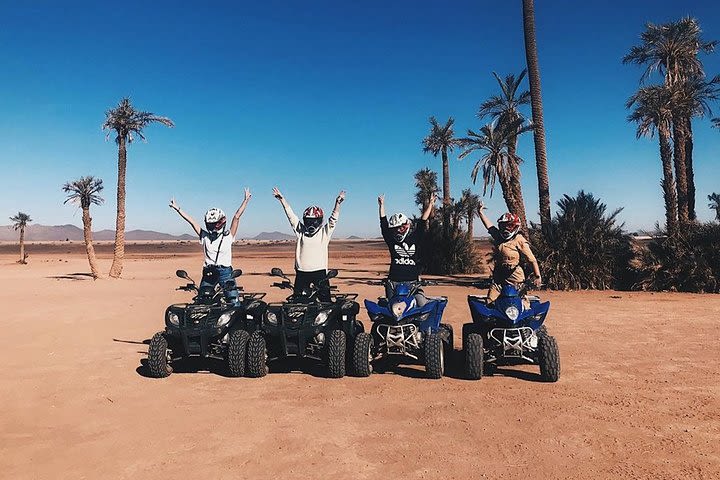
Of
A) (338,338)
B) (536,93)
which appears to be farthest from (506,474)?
(536,93)

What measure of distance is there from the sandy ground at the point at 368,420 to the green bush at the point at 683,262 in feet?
31.5

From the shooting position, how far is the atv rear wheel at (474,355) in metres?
6.50

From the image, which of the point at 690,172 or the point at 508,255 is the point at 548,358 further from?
the point at 690,172

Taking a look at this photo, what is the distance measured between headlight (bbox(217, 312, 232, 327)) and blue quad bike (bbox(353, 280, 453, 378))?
70.5 inches

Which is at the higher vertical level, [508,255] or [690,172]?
[690,172]

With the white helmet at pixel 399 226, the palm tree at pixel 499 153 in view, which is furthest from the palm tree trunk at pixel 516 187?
the white helmet at pixel 399 226

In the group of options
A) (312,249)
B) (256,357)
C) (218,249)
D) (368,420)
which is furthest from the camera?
(218,249)

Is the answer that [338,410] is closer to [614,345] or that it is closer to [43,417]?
[43,417]

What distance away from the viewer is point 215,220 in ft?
25.0

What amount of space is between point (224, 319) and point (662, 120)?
23037 millimetres

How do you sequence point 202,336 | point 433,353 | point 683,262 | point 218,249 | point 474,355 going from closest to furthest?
point 474,355 → point 433,353 → point 202,336 → point 218,249 → point 683,262

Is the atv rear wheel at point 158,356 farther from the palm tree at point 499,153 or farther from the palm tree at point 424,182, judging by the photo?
the palm tree at point 424,182

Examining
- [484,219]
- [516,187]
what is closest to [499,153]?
[516,187]

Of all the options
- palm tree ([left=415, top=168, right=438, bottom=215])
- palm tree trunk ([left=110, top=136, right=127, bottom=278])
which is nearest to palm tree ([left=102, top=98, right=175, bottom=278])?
palm tree trunk ([left=110, top=136, right=127, bottom=278])
